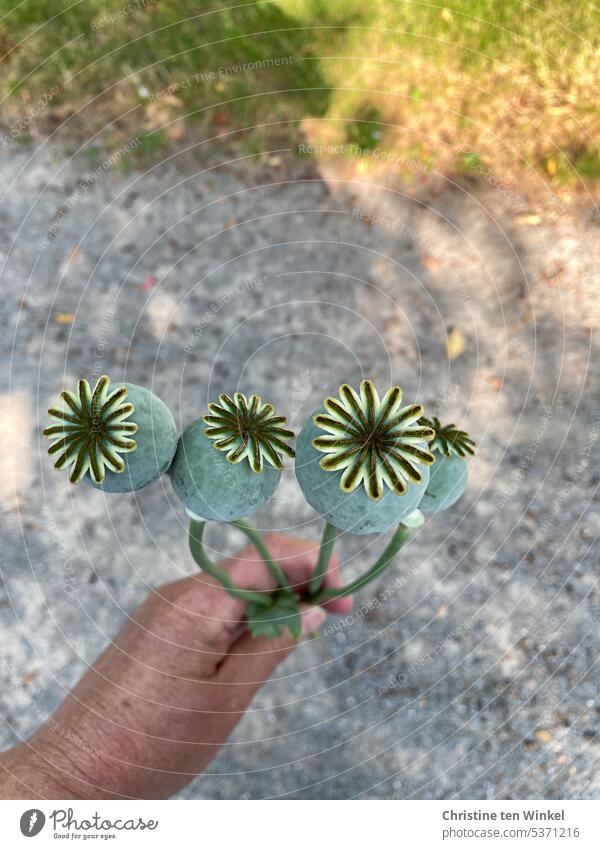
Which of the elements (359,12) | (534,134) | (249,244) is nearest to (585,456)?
(534,134)

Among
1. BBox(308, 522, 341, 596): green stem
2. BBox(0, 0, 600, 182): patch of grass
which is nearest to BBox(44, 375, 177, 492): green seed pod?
BBox(308, 522, 341, 596): green stem

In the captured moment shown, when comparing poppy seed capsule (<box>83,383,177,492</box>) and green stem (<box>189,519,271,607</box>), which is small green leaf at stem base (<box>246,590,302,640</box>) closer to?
green stem (<box>189,519,271,607</box>)

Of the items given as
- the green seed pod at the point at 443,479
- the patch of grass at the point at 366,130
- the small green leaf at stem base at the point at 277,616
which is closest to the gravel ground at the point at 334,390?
the patch of grass at the point at 366,130

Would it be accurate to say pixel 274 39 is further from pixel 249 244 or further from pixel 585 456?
pixel 585 456

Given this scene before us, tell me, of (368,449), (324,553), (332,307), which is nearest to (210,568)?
(324,553)

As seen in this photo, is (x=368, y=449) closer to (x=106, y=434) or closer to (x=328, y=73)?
(x=106, y=434)

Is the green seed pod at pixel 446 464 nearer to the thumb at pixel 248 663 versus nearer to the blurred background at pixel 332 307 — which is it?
the thumb at pixel 248 663
